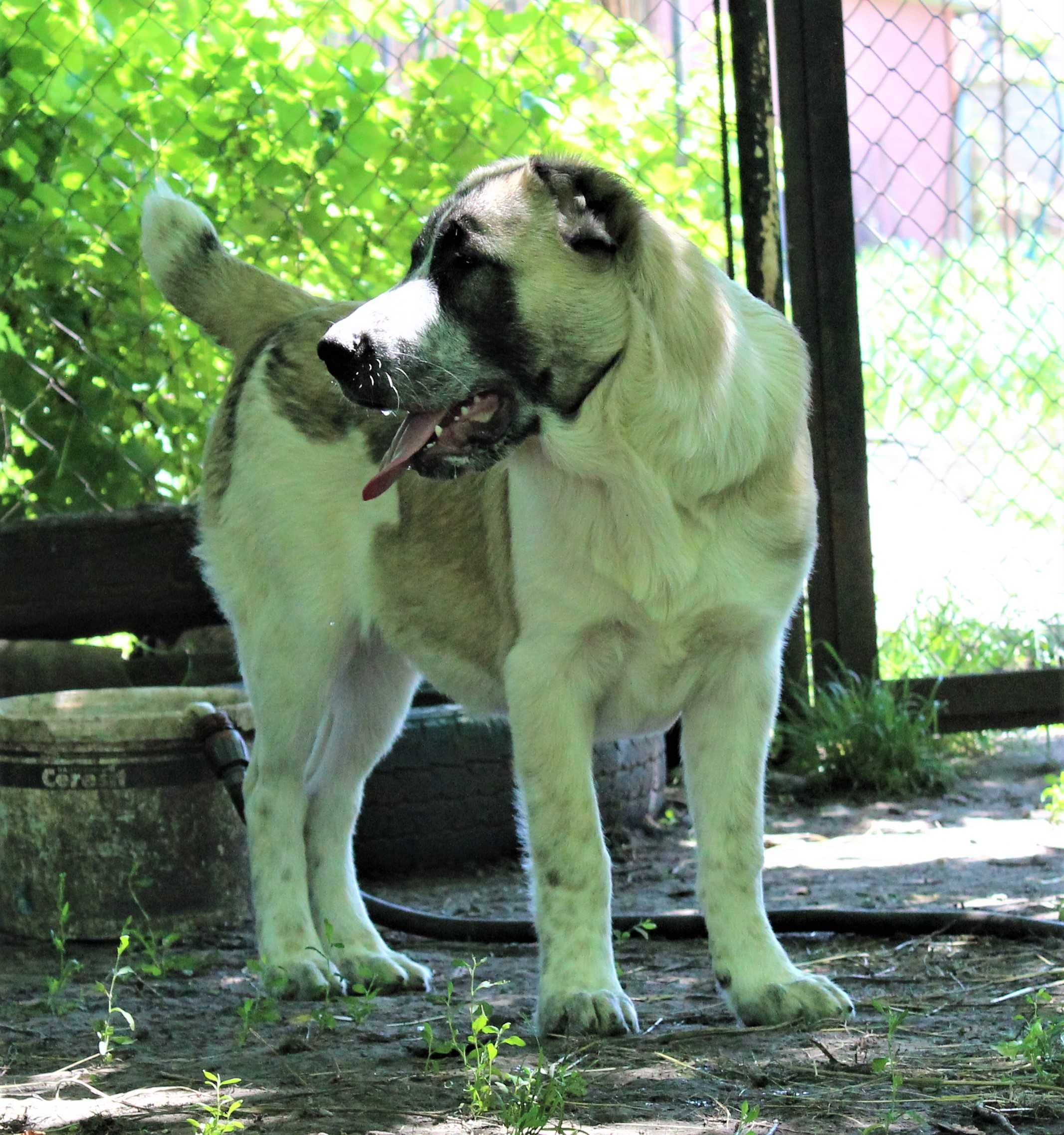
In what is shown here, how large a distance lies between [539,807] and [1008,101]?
1252cm

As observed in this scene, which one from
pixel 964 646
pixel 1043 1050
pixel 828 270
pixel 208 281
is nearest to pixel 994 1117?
pixel 1043 1050

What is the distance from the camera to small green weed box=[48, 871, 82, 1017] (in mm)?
2846

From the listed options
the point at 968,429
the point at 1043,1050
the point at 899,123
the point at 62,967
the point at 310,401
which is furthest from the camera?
the point at 899,123

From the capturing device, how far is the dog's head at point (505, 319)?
8.28 ft

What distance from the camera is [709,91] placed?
5.91m

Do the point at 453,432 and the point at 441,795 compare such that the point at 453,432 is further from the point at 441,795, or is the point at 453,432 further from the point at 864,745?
the point at 864,745

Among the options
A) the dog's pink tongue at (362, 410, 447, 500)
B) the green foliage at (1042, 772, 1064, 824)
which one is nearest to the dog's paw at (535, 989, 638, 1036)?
the dog's pink tongue at (362, 410, 447, 500)

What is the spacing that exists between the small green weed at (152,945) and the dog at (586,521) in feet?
0.62

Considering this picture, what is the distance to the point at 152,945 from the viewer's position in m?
3.16

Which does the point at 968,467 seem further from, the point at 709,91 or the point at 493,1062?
the point at 493,1062

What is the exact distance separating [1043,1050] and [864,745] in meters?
2.73

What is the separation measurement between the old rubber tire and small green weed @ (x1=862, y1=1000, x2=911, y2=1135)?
1.66m

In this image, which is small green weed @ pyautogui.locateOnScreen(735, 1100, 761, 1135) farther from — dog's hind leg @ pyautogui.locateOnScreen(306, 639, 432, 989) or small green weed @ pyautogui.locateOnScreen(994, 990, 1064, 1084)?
dog's hind leg @ pyautogui.locateOnScreen(306, 639, 432, 989)

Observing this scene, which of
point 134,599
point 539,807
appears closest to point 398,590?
point 539,807
